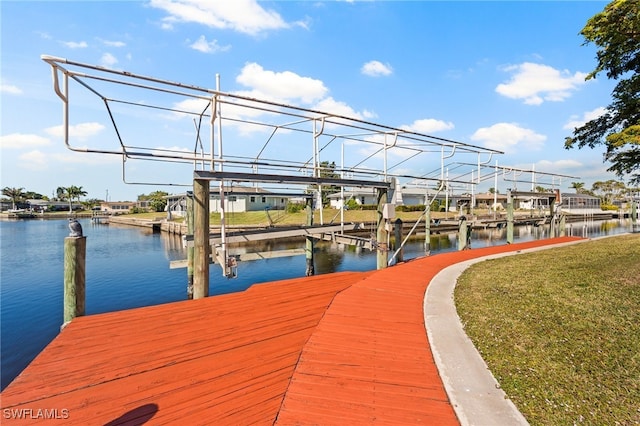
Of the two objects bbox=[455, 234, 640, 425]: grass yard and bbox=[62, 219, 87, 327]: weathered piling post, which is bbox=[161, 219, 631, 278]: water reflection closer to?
bbox=[62, 219, 87, 327]: weathered piling post

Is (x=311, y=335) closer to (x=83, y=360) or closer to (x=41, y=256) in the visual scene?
(x=83, y=360)

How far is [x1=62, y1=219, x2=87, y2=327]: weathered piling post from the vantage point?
5.77 m

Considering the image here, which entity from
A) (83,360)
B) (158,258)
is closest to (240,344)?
(83,360)

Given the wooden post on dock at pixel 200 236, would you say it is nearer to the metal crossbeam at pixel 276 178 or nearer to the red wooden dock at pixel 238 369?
the metal crossbeam at pixel 276 178

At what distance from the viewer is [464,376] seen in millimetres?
3854

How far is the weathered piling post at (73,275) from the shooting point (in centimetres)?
577

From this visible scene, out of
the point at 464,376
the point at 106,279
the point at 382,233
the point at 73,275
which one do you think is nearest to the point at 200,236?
the point at 73,275

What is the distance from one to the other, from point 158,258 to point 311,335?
980 inches

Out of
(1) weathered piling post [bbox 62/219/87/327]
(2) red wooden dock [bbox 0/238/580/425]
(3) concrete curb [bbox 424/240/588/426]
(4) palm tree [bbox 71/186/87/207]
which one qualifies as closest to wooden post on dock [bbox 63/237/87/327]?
(1) weathered piling post [bbox 62/219/87/327]

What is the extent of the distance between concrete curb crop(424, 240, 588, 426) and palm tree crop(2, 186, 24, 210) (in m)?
170

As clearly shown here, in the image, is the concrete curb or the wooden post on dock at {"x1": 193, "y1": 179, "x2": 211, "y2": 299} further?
the wooden post on dock at {"x1": 193, "y1": 179, "x2": 211, "y2": 299}

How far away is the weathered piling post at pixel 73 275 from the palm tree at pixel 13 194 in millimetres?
164380

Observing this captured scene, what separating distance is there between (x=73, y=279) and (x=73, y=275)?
0.08 meters

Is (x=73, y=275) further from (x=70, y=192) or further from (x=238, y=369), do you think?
(x=70, y=192)
